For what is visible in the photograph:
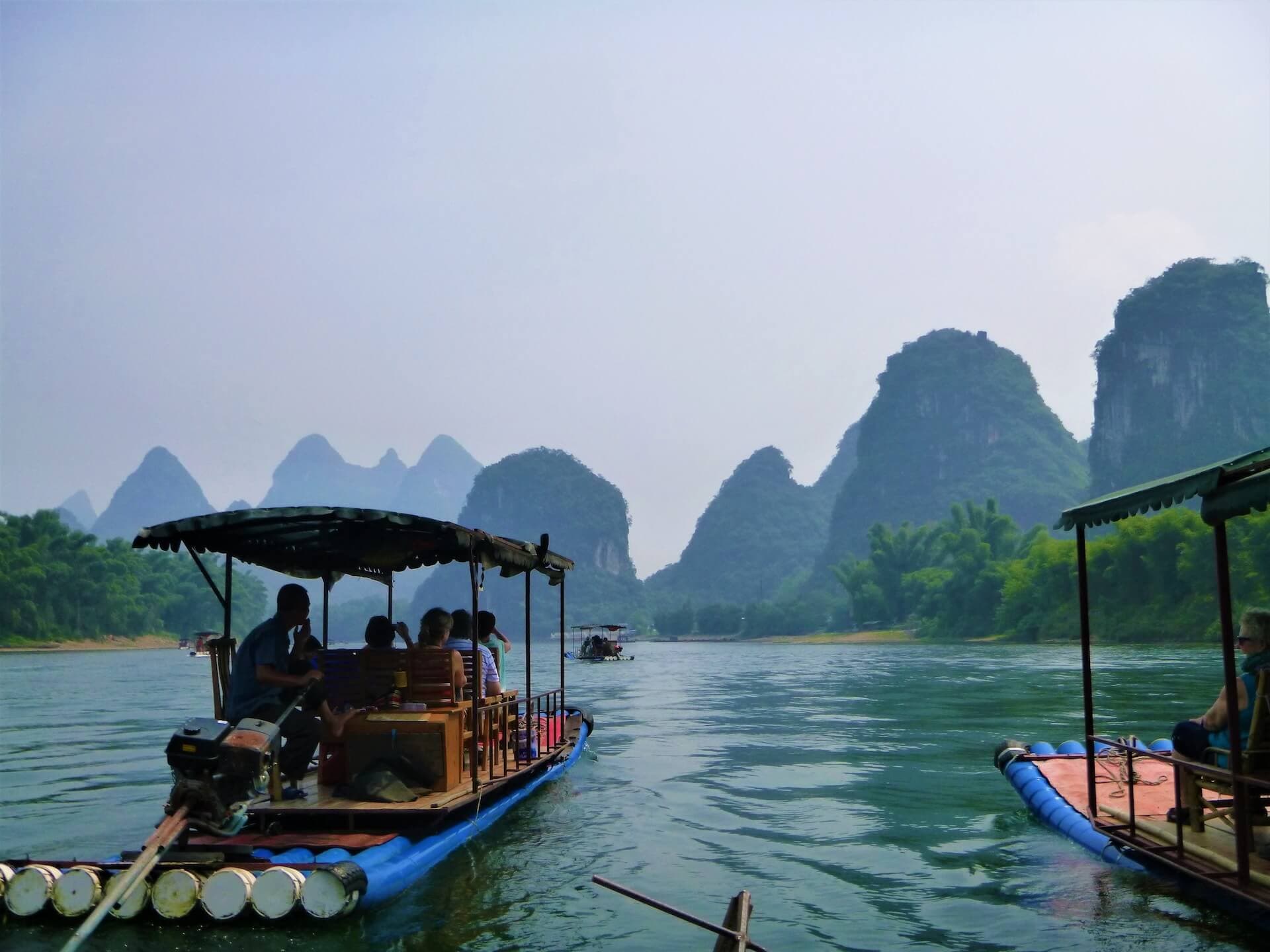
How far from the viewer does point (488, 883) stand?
7.98 m

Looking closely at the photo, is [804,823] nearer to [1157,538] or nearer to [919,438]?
[1157,538]

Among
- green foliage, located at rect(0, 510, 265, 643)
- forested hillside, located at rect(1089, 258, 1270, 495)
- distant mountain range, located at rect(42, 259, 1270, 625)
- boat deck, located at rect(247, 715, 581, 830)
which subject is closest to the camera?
boat deck, located at rect(247, 715, 581, 830)

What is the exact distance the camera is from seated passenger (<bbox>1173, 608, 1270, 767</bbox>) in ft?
21.3

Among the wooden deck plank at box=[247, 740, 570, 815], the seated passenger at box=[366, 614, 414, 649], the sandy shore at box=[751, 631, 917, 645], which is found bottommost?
the sandy shore at box=[751, 631, 917, 645]

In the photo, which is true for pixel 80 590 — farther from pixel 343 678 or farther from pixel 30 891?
pixel 30 891

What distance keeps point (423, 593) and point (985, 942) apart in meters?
178

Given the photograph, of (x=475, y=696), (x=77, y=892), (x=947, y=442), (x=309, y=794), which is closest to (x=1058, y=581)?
(x=475, y=696)

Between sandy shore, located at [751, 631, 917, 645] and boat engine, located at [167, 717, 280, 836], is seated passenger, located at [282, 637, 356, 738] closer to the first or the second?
boat engine, located at [167, 717, 280, 836]

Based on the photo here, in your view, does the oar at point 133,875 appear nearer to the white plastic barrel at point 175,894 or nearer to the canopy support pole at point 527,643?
the white plastic barrel at point 175,894

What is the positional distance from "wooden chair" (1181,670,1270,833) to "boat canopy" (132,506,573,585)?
15.5ft

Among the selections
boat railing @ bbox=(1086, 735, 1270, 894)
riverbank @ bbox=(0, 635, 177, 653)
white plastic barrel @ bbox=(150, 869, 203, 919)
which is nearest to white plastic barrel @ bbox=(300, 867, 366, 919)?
white plastic barrel @ bbox=(150, 869, 203, 919)

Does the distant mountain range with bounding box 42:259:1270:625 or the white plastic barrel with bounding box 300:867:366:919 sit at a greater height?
the distant mountain range with bounding box 42:259:1270:625

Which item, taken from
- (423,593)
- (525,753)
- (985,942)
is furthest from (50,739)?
(423,593)

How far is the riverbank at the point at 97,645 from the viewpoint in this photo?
7250 centimetres
